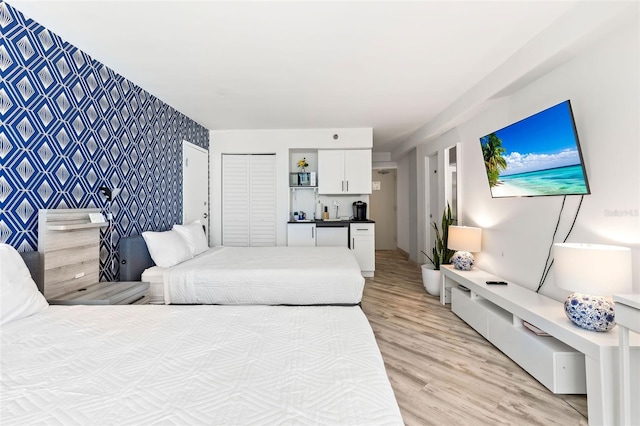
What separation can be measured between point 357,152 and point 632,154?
3.59 m

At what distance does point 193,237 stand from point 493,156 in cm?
349

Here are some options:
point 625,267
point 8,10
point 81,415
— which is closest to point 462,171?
point 625,267

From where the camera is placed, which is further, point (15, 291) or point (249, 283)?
point (249, 283)

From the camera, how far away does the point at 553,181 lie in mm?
2242

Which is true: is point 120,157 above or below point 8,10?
below

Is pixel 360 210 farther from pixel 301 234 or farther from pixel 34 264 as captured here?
pixel 34 264

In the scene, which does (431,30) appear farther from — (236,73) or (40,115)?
(40,115)

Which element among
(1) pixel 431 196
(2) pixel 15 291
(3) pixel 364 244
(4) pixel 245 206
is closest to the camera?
(2) pixel 15 291

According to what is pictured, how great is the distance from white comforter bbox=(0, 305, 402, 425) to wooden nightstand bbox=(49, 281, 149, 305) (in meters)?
0.46

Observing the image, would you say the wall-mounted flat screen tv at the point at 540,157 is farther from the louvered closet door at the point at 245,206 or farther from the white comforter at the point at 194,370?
the louvered closet door at the point at 245,206

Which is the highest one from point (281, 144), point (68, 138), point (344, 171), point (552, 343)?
point (281, 144)

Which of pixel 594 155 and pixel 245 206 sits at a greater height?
pixel 594 155

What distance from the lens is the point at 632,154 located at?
1.76 metres

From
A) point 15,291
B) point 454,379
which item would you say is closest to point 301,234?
point 454,379
